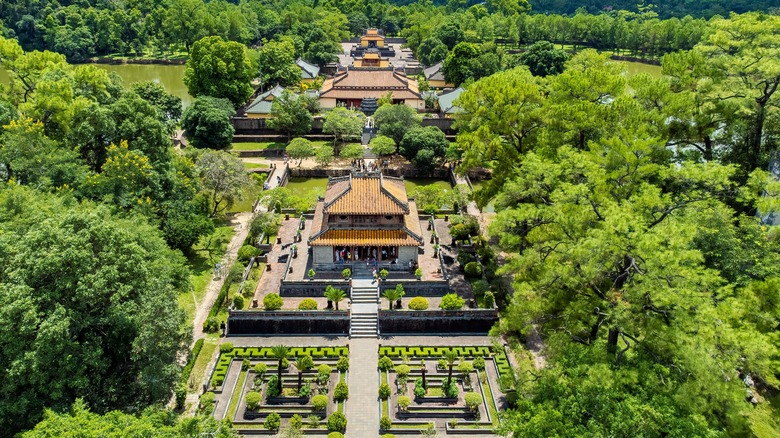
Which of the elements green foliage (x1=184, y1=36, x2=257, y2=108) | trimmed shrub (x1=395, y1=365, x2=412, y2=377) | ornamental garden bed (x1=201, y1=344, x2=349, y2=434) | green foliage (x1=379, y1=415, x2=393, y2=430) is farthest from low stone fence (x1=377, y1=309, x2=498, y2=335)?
green foliage (x1=184, y1=36, x2=257, y2=108)

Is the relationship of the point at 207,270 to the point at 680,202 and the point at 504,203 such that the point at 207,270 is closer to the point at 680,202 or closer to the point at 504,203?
the point at 504,203

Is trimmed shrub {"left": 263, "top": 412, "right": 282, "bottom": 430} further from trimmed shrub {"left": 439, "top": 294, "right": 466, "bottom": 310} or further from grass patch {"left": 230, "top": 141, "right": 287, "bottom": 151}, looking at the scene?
grass patch {"left": 230, "top": 141, "right": 287, "bottom": 151}

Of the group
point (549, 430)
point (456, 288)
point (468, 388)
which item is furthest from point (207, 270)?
point (549, 430)

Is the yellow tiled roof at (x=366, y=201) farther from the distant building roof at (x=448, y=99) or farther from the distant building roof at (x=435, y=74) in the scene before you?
the distant building roof at (x=435, y=74)

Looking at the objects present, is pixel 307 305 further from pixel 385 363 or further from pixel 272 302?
pixel 385 363

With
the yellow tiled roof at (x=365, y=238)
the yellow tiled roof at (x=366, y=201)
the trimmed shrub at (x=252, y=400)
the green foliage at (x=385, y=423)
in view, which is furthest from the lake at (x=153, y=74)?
the green foliage at (x=385, y=423)

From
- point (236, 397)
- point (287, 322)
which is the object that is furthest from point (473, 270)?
point (236, 397)
